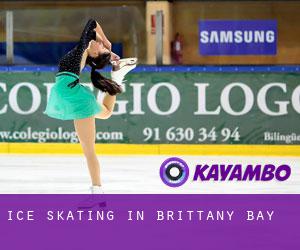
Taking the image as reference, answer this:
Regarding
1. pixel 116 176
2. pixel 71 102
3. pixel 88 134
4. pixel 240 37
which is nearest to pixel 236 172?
pixel 116 176

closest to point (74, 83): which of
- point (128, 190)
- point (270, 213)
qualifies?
point (270, 213)

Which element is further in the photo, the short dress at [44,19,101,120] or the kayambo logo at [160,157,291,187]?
the kayambo logo at [160,157,291,187]

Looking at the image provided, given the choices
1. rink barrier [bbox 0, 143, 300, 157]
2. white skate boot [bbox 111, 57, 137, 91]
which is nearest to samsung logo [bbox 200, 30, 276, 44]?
rink barrier [bbox 0, 143, 300, 157]

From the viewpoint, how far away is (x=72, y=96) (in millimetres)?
5633

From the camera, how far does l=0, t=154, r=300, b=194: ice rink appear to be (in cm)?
764

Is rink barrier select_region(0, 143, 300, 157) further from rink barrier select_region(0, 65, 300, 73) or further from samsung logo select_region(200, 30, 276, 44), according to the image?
samsung logo select_region(200, 30, 276, 44)

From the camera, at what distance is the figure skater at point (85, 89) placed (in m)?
5.61

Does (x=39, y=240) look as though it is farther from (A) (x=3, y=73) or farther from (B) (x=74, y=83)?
(A) (x=3, y=73)

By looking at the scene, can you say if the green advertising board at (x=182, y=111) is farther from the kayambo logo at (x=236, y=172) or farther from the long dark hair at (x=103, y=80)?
the long dark hair at (x=103, y=80)

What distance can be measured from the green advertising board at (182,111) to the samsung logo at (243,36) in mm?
448

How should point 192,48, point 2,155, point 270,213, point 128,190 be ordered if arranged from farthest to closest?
point 192,48
point 2,155
point 128,190
point 270,213

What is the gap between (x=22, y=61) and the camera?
11.8m

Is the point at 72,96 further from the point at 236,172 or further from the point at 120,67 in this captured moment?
the point at 236,172

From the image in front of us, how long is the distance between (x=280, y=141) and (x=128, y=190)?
424 centimetres
